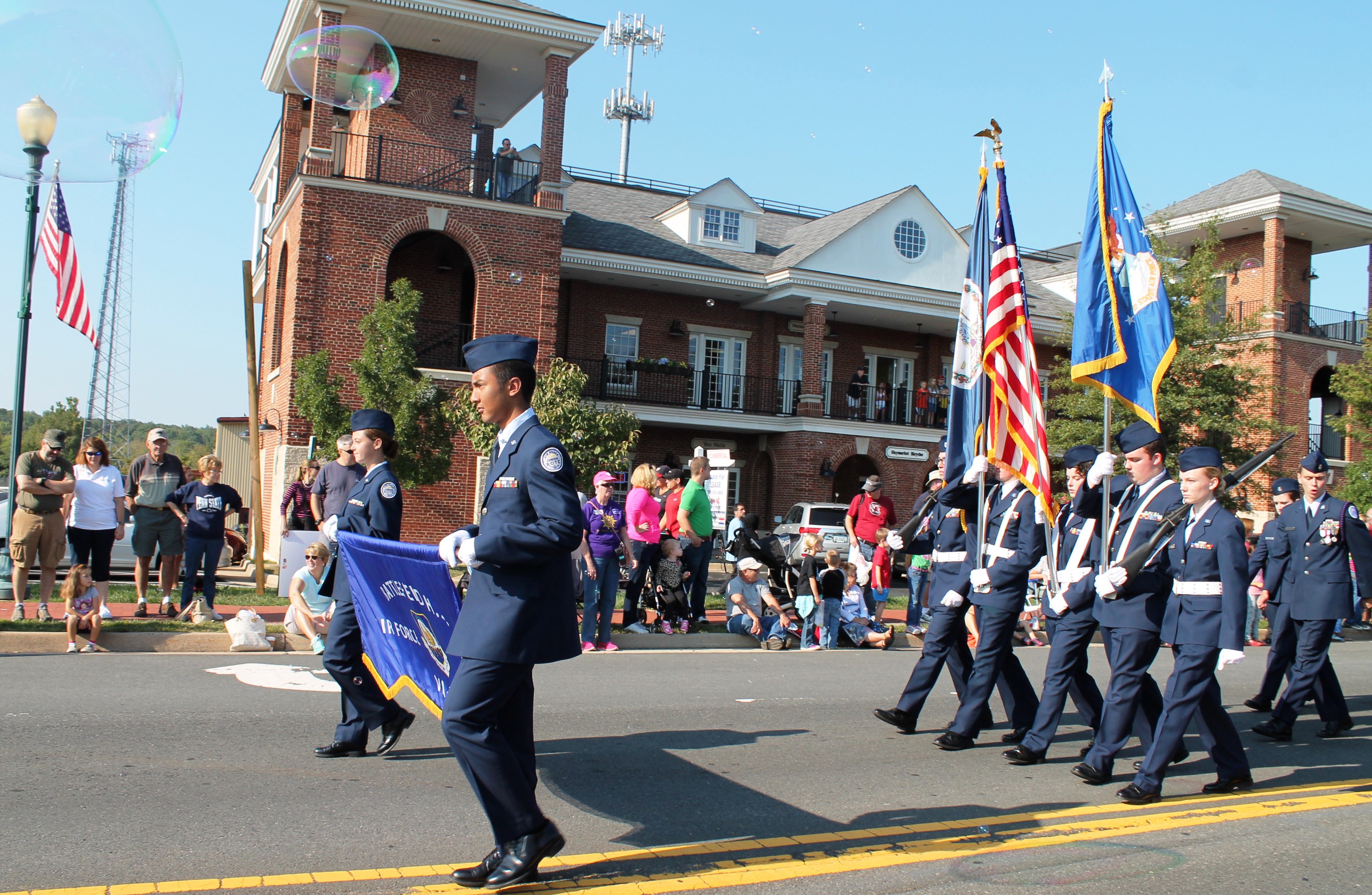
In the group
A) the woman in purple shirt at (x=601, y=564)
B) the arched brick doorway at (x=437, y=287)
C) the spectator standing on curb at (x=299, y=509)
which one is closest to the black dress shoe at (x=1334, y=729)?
the woman in purple shirt at (x=601, y=564)

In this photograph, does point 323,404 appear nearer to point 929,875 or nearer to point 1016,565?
point 1016,565

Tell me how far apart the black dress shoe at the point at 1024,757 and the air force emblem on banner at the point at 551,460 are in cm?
394

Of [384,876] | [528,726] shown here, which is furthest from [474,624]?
[384,876]

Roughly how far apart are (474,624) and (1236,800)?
445cm

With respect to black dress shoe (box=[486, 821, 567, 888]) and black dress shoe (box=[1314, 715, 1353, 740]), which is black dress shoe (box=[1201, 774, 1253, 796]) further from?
black dress shoe (box=[486, 821, 567, 888])

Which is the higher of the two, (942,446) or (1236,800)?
(942,446)

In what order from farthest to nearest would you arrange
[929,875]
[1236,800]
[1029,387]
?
1. [1029,387]
2. [1236,800]
3. [929,875]

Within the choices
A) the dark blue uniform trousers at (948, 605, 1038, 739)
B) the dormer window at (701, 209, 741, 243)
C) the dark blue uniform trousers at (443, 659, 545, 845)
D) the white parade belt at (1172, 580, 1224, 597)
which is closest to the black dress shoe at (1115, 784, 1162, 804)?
the white parade belt at (1172, 580, 1224, 597)

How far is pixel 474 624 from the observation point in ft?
13.3

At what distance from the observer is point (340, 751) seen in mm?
5996

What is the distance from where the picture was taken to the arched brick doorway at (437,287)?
23703 mm

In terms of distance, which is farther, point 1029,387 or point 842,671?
point 842,671

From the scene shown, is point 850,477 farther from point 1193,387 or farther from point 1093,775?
point 1093,775

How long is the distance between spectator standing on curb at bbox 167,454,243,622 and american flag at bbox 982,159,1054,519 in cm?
785
